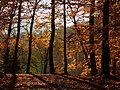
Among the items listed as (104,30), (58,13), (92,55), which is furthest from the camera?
(58,13)

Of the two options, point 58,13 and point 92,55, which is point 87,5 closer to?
point 92,55

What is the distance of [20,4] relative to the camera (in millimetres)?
31516

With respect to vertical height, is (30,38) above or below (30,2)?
below

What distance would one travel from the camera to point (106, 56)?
18828 mm

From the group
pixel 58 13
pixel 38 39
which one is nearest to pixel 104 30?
pixel 58 13

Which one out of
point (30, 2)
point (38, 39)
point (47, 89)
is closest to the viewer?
point (47, 89)

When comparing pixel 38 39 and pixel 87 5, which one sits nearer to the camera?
pixel 87 5

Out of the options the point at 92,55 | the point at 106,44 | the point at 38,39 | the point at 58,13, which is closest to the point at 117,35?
the point at 106,44

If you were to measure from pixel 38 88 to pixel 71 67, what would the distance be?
2353 cm

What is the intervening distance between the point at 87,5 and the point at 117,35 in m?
3.34

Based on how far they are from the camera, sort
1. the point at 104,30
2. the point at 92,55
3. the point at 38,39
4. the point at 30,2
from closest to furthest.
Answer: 1. the point at 104,30
2. the point at 92,55
3. the point at 30,2
4. the point at 38,39

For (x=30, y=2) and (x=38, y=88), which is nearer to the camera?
(x=38, y=88)

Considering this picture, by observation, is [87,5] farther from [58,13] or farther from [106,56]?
[58,13]

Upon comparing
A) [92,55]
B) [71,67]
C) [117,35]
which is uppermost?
[117,35]
